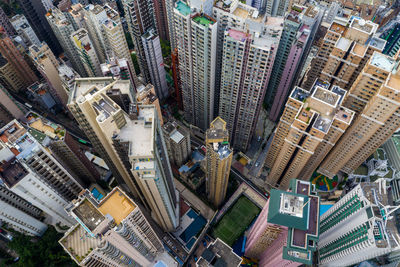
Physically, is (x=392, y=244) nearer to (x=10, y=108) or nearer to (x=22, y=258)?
(x=22, y=258)

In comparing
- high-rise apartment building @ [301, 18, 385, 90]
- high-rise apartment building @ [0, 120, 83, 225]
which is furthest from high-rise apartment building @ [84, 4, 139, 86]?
high-rise apartment building @ [301, 18, 385, 90]

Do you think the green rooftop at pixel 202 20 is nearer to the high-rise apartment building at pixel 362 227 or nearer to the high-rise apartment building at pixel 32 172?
the high-rise apartment building at pixel 32 172

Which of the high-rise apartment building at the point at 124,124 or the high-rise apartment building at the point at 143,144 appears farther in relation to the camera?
the high-rise apartment building at the point at 143,144

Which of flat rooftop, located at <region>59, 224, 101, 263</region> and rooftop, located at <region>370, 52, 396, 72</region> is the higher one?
rooftop, located at <region>370, 52, 396, 72</region>

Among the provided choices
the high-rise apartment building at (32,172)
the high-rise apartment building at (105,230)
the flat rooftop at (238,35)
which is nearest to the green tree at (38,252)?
the high-rise apartment building at (32,172)

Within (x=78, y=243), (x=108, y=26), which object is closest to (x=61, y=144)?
(x=78, y=243)

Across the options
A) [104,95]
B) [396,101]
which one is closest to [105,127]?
[104,95]

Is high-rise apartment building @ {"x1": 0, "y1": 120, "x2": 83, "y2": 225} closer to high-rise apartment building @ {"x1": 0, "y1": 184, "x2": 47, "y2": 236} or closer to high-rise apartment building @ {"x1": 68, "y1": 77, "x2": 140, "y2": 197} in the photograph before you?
high-rise apartment building @ {"x1": 0, "y1": 184, "x2": 47, "y2": 236}
